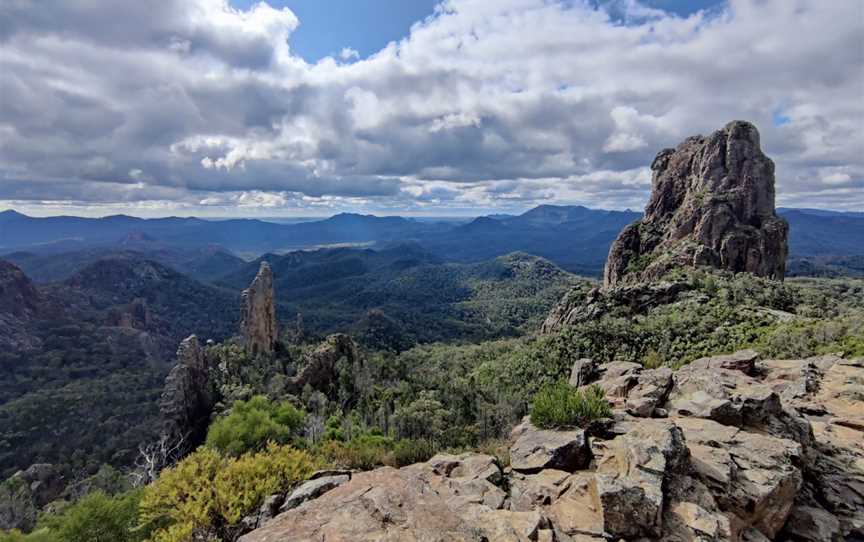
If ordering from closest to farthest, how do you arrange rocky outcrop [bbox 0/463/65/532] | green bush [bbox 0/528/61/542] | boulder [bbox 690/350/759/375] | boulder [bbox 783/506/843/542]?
1. boulder [bbox 783/506/843/542]
2. green bush [bbox 0/528/61/542]
3. boulder [bbox 690/350/759/375]
4. rocky outcrop [bbox 0/463/65/532]

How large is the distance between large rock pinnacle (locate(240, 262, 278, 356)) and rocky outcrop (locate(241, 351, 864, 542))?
366 feet

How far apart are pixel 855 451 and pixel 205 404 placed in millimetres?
97879

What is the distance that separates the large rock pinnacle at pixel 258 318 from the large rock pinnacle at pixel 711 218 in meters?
112

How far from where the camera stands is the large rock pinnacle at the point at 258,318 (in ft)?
397

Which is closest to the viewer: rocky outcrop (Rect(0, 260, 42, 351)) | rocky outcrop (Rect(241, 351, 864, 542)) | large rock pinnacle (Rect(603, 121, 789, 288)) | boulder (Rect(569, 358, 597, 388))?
rocky outcrop (Rect(241, 351, 864, 542))

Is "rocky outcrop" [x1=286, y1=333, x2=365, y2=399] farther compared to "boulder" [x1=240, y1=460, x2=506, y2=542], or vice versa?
"rocky outcrop" [x1=286, y1=333, x2=365, y2=399]

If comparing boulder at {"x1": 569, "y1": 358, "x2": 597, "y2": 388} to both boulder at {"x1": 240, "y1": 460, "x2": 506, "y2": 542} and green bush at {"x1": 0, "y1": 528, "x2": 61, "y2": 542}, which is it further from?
green bush at {"x1": 0, "y1": 528, "x2": 61, "y2": 542}

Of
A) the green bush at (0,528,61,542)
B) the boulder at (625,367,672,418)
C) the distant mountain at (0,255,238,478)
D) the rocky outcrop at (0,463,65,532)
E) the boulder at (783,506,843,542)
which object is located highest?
the boulder at (625,367,672,418)

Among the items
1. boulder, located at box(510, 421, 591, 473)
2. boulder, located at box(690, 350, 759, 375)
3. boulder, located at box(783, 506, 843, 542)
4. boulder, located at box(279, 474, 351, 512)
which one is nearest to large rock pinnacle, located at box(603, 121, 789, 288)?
boulder, located at box(690, 350, 759, 375)

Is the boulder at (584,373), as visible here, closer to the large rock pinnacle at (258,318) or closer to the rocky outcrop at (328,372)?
the rocky outcrop at (328,372)

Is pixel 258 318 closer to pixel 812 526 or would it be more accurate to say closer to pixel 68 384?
pixel 68 384

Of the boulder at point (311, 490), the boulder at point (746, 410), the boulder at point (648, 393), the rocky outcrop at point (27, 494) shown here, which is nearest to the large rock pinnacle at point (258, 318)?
the rocky outcrop at point (27, 494)

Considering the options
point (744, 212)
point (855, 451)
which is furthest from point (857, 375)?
point (744, 212)

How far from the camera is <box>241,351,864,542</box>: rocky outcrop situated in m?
14.5
